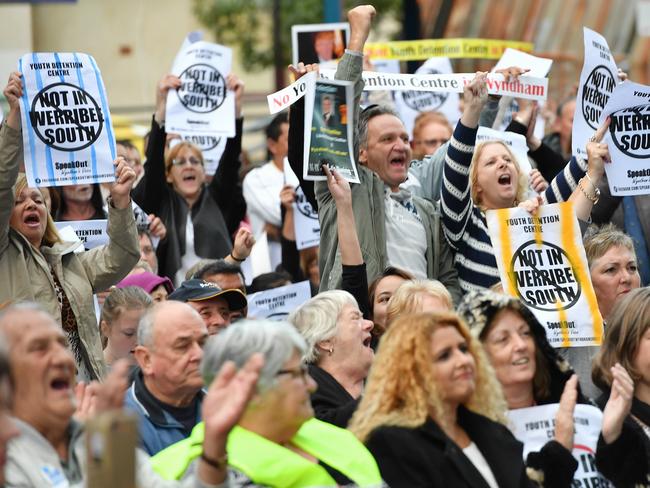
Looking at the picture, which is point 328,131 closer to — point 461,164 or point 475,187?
point 461,164

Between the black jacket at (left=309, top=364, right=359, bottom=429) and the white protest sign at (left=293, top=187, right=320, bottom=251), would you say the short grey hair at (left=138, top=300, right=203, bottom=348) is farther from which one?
the white protest sign at (left=293, top=187, right=320, bottom=251)

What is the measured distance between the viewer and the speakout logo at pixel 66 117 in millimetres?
7723

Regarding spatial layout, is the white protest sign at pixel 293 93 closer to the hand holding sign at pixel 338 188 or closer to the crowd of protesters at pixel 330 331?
the crowd of protesters at pixel 330 331

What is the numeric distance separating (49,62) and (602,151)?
286 centimetres

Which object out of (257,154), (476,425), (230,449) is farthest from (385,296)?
(257,154)

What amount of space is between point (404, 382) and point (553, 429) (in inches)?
35.9

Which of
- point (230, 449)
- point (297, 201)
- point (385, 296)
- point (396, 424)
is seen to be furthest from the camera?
point (297, 201)

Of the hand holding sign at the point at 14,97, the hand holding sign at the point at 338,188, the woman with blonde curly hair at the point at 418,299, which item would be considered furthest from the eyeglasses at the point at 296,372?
the hand holding sign at the point at 14,97

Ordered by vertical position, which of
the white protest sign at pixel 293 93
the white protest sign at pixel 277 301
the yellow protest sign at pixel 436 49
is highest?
the white protest sign at pixel 293 93

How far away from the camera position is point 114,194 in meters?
7.50

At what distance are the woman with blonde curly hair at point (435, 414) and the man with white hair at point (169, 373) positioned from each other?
35.1 inches

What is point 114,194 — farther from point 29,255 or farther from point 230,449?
point 230,449

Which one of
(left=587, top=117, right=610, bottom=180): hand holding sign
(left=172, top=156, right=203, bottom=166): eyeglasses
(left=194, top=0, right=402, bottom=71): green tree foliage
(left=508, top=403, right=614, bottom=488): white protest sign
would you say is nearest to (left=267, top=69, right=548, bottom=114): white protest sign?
(left=587, top=117, right=610, bottom=180): hand holding sign

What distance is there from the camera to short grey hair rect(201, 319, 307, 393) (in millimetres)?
4945
